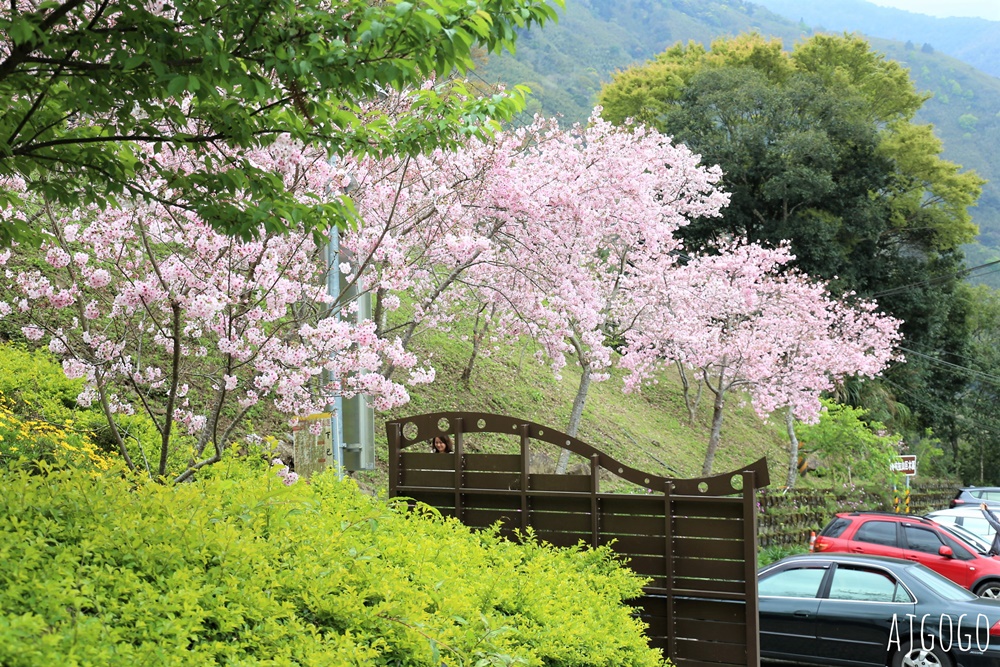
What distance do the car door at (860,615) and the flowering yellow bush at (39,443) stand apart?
748cm

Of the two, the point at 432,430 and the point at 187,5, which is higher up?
the point at 187,5

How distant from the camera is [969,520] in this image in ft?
61.9

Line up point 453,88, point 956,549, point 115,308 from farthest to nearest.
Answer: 1. point 956,549
2. point 115,308
3. point 453,88

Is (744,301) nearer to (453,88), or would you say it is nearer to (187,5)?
(453,88)

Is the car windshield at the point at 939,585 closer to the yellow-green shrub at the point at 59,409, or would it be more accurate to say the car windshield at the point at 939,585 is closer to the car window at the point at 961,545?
the car window at the point at 961,545

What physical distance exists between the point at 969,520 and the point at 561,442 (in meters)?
14.9

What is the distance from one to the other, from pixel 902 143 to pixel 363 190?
30.1 metres

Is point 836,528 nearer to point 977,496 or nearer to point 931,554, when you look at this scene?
point 931,554

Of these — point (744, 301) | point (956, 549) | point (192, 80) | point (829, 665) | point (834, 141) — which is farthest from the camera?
point (834, 141)

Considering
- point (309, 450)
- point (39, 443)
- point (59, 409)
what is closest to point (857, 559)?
point (309, 450)

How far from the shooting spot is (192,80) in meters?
3.87

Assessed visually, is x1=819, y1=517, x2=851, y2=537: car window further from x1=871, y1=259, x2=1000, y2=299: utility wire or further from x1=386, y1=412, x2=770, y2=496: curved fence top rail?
x1=871, y1=259, x2=1000, y2=299: utility wire

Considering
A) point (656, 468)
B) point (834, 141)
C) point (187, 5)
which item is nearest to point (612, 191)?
point (656, 468)

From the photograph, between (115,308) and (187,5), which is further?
(115,308)
